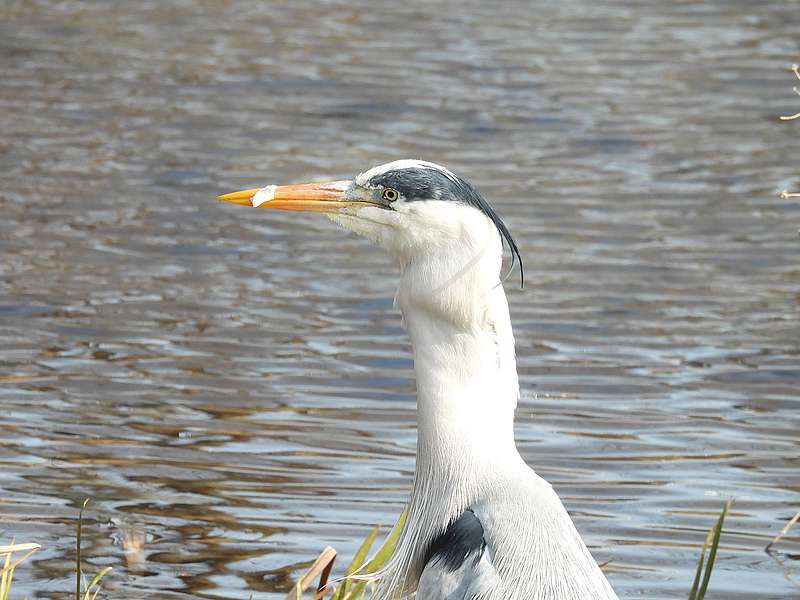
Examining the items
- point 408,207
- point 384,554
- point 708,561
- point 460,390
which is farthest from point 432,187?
point 708,561

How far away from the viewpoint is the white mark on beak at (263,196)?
5.11m

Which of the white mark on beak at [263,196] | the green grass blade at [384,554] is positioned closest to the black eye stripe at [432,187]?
the white mark on beak at [263,196]

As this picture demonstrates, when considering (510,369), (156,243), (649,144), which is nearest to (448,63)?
(649,144)

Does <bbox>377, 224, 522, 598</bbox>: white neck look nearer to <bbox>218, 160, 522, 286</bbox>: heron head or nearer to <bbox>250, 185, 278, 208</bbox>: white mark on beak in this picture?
<bbox>218, 160, 522, 286</bbox>: heron head

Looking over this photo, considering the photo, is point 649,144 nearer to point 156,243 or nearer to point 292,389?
point 156,243

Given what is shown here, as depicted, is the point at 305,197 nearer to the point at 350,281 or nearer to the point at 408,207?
the point at 408,207

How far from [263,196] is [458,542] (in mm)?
1182

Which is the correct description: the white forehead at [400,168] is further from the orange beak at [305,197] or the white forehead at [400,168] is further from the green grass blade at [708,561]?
the green grass blade at [708,561]

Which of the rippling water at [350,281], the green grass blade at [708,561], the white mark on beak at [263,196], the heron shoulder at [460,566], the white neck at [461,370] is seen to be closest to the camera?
the green grass blade at [708,561]

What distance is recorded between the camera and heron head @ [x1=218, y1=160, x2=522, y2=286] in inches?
195

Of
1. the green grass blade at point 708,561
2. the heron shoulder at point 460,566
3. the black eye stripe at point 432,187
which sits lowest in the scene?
the heron shoulder at point 460,566

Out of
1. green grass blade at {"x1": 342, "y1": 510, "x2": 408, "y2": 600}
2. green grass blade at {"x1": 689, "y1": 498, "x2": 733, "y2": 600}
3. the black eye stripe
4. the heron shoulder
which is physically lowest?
green grass blade at {"x1": 342, "y1": 510, "x2": 408, "y2": 600}

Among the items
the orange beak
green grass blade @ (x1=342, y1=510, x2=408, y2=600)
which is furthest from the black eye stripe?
green grass blade @ (x1=342, y1=510, x2=408, y2=600)

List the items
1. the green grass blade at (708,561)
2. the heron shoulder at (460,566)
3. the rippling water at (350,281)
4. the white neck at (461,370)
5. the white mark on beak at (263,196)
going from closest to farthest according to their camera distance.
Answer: the green grass blade at (708,561)
the heron shoulder at (460,566)
the white neck at (461,370)
the white mark on beak at (263,196)
the rippling water at (350,281)
